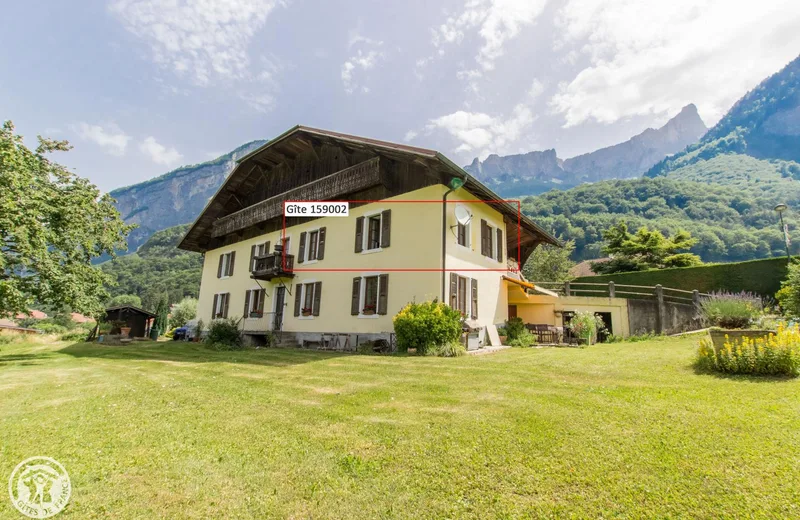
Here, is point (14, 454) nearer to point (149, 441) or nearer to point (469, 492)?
point (149, 441)

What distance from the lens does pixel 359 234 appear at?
16.4 m

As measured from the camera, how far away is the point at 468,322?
14.7 metres

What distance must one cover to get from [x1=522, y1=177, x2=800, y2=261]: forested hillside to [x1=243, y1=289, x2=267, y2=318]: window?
59.4 m

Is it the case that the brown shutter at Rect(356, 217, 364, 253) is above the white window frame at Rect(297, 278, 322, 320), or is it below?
above

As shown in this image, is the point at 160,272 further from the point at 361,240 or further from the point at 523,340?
the point at 523,340

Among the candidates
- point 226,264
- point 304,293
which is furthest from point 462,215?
point 226,264

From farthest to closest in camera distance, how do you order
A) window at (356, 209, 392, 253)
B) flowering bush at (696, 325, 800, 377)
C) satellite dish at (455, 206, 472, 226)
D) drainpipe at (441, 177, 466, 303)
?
window at (356, 209, 392, 253), satellite dish at (455, 206, 472, 226), drainpipe at (441, 177, 466, 303), flowering bush at (696, 325, 800, 377)

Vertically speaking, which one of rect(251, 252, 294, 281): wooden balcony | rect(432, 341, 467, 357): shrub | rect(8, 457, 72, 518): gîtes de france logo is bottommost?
rect(8, 457, 72, 518): gîtes de france logo

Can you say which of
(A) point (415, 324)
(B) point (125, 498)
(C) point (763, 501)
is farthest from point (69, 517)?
(A) point (415, 324)

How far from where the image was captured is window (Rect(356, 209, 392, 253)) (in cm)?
1535

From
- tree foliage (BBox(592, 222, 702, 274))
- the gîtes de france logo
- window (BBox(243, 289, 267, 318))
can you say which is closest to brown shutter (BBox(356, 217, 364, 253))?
window (BBox(243, 289, 267, 318))

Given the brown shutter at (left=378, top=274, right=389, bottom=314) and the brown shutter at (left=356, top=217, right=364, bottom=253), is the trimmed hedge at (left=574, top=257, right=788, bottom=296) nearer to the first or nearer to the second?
the brown shutter at (left=378, top=274, right=389, bottom=314)

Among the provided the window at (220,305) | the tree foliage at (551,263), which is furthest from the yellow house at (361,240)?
the tree foliage at (551,263)

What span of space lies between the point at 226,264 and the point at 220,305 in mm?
2707
